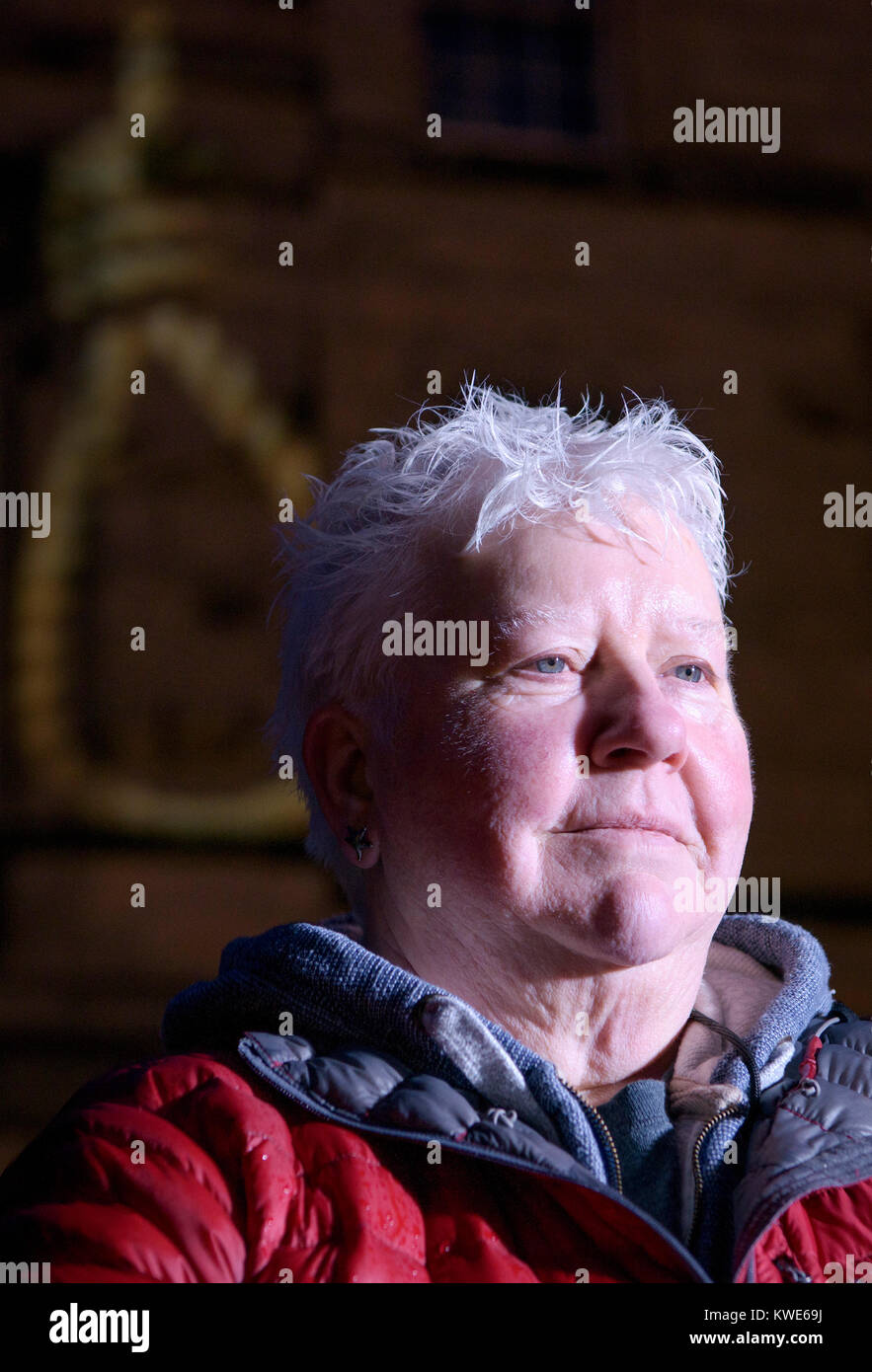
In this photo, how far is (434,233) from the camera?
6.73 metres

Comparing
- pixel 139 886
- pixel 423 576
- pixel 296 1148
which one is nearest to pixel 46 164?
pixel 139 886

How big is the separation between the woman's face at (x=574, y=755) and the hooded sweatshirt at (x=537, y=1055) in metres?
0.13

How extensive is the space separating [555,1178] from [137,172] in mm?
5954

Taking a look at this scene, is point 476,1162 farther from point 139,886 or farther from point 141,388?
point 141,388

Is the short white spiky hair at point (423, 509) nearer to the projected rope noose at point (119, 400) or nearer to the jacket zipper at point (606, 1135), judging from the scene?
the jacket zipper at point (606, 1135)

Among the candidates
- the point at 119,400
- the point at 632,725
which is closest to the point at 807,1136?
the point at 632,725

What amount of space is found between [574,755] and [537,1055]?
312 millimetres

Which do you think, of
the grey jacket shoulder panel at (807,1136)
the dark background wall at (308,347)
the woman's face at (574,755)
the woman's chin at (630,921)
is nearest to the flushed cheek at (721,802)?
the woman's face at (574,755)

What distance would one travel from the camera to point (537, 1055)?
4.83 ft

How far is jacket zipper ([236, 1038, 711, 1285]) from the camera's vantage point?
1317 millimetres

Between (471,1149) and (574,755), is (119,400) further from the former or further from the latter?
(471,1149)

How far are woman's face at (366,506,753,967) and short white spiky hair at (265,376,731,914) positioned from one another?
4 cm

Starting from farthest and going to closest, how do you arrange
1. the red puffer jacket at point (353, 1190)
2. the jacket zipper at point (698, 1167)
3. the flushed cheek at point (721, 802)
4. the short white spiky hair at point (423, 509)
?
the short white spiky hair at point (423, 509) → the flushed cheek at point (721, 802) → the jacket zipper at point (698, 1167) → the red puffer jacket at point (353, 1190)

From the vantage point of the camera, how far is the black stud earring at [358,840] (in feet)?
5.61
